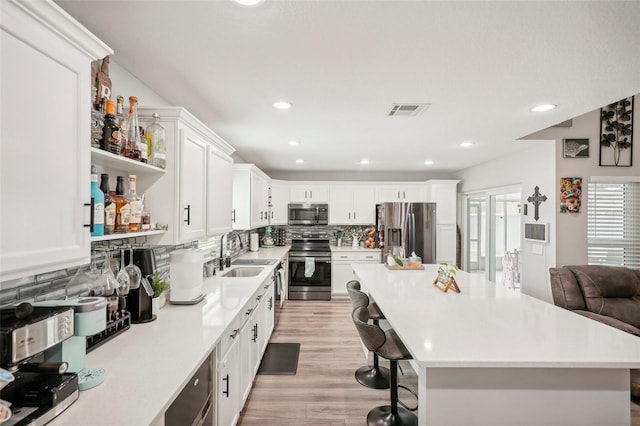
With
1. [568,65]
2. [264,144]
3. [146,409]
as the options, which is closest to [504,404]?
[146,409]

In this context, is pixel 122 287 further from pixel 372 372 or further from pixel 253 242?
pixel 253 242

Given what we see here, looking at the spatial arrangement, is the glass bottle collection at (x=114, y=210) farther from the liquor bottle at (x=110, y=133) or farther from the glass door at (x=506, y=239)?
the glass door at (x=506, y=239)

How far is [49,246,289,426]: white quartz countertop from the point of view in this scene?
103cm

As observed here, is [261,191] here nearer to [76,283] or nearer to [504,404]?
[76,283]

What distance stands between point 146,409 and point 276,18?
1.61m

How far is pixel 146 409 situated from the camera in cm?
105

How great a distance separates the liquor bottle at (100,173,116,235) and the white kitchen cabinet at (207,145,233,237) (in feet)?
3.12

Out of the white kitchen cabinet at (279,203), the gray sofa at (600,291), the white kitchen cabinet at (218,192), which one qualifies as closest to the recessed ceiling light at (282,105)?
the white kitchen cabinet at (218,192)

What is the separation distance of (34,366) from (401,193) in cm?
589

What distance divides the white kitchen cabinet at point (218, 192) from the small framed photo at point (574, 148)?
380 centimetres

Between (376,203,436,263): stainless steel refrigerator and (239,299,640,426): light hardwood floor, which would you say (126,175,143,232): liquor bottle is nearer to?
(239,299,640,426): light hardwood floor

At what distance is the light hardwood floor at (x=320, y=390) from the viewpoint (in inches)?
93.5

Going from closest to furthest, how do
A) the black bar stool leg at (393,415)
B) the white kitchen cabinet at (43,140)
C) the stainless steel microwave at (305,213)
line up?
the white kitchen cabinet at (43,140) → the black bar stool leg at (393,415) → the stainless steel microwave at (305,213)

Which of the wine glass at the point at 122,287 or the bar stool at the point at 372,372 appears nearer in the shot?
the wine glass at the point at 122,287
